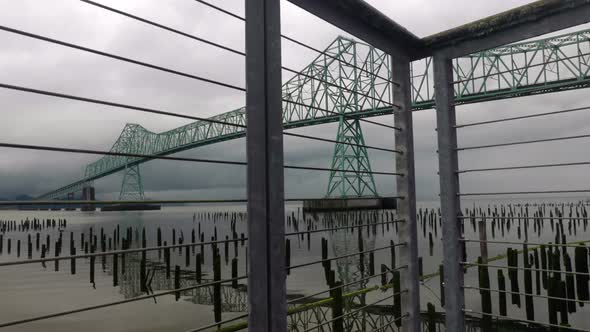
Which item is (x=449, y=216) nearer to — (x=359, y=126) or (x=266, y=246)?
(x=266, y=246)

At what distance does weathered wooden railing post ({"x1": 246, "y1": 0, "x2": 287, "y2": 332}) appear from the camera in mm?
1480

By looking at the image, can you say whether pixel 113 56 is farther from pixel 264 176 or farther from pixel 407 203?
pixel 407 203

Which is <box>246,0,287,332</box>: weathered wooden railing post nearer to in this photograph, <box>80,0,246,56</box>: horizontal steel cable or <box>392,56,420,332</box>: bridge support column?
<box>80,0,246,56</box>: horizontal steel cable

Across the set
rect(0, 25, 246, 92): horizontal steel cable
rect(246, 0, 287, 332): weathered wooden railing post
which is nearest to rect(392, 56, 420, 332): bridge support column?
rect(246, 0, 287, 332): weathered wooden railing post

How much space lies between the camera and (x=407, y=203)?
90.3 inches

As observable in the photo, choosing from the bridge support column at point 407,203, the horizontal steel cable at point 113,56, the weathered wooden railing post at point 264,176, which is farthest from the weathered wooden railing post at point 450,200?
the horizontal steel cable at point 113,56

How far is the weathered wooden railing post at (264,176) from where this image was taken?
4.86 ft

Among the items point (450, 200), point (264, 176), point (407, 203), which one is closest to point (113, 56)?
point (264, 176)

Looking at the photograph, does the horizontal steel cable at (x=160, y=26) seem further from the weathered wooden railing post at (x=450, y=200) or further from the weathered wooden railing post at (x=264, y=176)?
the weathered wooden railing post at (x=450, y=200)

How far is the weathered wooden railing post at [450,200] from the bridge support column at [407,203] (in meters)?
0.16

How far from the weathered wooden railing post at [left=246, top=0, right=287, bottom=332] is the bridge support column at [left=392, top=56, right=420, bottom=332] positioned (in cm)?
102

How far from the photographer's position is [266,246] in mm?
1497

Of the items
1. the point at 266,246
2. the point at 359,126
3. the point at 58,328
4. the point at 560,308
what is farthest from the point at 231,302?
the point at 359,126

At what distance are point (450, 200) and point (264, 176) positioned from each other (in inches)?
49.8
